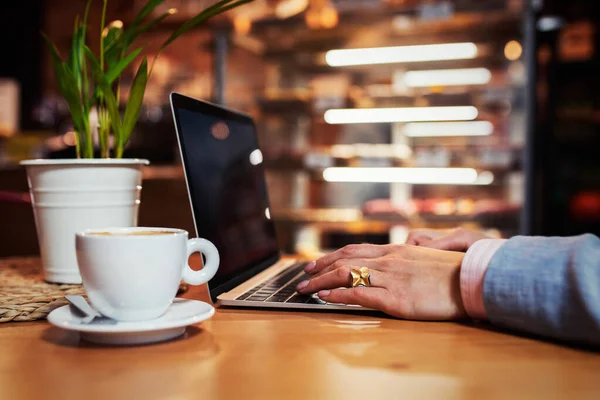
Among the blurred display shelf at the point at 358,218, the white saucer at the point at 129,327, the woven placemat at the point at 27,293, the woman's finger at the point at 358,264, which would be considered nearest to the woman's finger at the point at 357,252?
the woman's finger at the point at 358,264

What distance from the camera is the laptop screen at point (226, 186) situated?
2.68 ft

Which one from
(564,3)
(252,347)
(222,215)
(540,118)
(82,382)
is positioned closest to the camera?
(82,382)

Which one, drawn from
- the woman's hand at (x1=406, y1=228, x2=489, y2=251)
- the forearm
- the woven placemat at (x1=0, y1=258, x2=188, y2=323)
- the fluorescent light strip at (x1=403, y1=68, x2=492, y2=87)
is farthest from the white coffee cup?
the fluorescent light strip at (x1=403, y1=68, x2=492, y2=87)

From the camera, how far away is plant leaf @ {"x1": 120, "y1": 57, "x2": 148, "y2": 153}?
2.92 feet

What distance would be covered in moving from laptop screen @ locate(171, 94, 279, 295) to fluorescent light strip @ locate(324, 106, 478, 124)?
1.76 metres

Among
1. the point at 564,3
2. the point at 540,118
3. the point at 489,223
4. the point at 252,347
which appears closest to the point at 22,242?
the point at 252,347

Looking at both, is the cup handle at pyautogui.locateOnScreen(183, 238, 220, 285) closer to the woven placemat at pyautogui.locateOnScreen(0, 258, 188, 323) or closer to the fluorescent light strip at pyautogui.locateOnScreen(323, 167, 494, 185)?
the woven placemat at pyautogui.locateOnScreen(0, 258, 188, 323)

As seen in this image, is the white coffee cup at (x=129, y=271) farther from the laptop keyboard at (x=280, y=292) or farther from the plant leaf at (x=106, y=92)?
the plant leaf at (x=106, y=92)

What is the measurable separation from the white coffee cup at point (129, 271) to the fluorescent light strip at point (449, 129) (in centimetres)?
271

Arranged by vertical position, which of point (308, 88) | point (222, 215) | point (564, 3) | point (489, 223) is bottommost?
point (489, 223)

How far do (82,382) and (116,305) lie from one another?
0.12 m

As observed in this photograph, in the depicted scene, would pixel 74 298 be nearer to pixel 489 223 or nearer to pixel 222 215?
pixel 222 215

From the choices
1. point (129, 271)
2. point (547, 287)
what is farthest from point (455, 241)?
point (129, 271)

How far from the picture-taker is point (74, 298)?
0.65 metres
